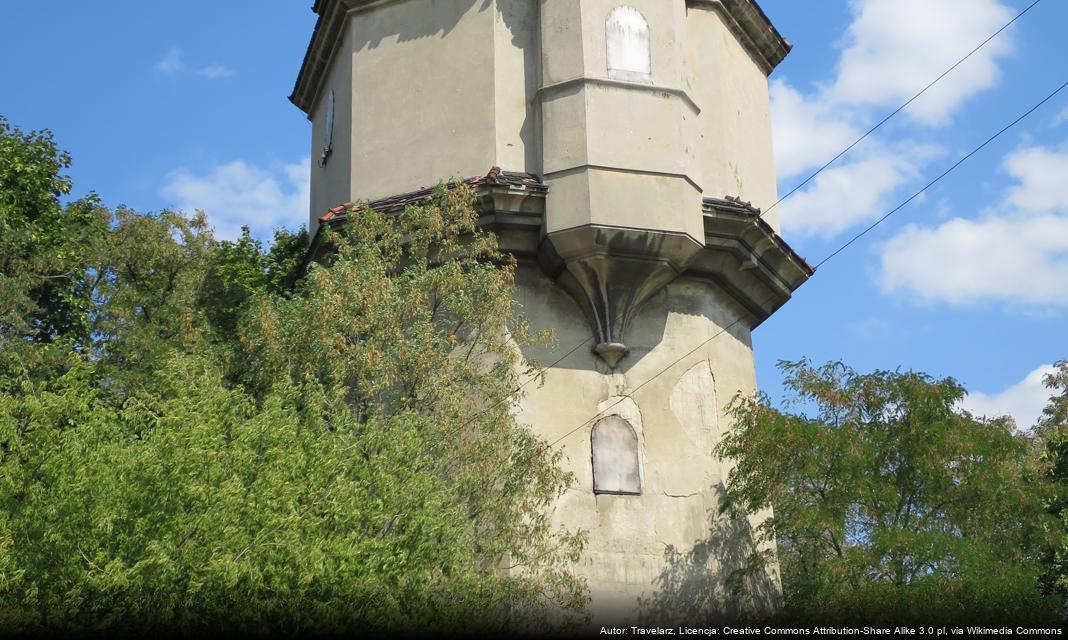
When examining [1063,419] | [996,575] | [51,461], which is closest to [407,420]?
[51,461]

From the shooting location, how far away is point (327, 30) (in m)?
22.9

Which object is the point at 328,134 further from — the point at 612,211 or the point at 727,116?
the point at 727,116

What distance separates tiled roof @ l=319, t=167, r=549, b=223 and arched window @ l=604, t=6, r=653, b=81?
198 cm

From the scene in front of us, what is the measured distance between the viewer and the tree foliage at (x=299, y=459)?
13078 mm

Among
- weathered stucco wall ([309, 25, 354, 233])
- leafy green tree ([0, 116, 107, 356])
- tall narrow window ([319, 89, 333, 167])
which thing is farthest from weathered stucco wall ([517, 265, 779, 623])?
leafy green tree ([0, 116, 107, 356])

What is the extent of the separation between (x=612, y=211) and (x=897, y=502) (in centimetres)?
529

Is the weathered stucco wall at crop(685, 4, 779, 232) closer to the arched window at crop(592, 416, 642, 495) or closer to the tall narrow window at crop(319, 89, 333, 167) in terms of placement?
the arched window at crop(592, 416, 642, 495)

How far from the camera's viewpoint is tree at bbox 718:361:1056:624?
1634 cm

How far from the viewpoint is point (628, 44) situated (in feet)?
67.2

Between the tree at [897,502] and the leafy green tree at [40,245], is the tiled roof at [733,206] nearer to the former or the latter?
the tree at [897,502]

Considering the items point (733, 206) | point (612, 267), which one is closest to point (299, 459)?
point (612, 267)

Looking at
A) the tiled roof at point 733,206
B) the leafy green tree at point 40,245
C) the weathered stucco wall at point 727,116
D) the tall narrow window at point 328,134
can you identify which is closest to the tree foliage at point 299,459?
the leafy green tree at point 40,245

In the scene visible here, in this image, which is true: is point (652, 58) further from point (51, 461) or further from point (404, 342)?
point (51, 461)

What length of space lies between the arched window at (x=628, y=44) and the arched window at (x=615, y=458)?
16.1 feet
